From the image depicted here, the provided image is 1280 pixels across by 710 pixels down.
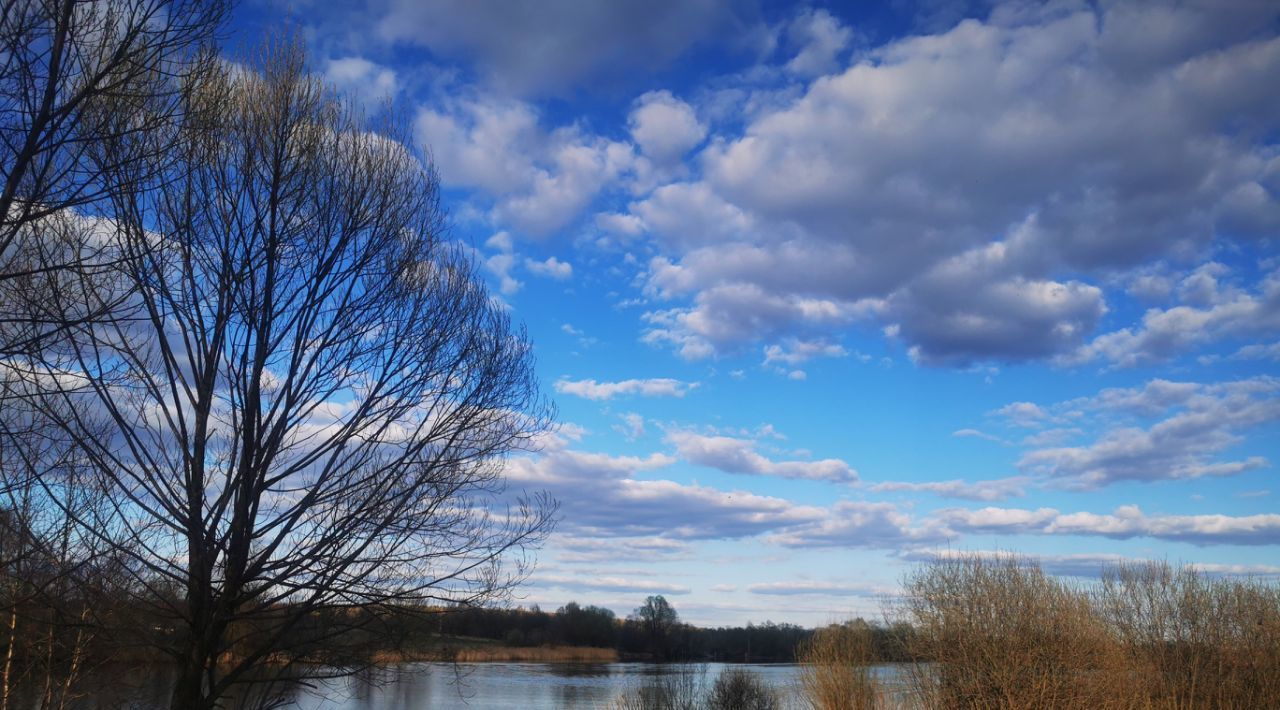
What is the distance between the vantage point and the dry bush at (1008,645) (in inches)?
770

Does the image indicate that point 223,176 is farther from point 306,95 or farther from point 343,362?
point 343,362

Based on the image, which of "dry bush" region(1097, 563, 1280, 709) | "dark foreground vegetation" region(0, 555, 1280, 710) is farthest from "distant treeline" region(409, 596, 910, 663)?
"dry bush" region(1097, 563, 1280, 709)

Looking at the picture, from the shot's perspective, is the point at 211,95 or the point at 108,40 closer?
the point at 108,40

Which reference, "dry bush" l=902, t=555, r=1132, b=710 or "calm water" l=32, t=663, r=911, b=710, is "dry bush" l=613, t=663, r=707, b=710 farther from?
"dry bush" l=902, t=555, r=1132, b=710


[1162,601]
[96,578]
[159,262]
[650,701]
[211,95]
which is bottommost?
[650,701]

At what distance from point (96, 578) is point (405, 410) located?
9.43ft

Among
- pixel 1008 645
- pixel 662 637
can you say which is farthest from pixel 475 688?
pixel 1008 645

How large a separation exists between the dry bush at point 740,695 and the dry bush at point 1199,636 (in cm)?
1020

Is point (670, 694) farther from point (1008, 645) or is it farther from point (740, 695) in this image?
point (1008, 645)

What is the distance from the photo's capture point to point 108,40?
5.41m

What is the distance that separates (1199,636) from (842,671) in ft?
46.0

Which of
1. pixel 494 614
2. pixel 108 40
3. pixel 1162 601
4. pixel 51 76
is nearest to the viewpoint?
pixel 51 76

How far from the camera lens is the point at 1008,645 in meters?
20.5

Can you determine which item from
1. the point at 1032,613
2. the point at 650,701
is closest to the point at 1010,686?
the point at 1032,613
